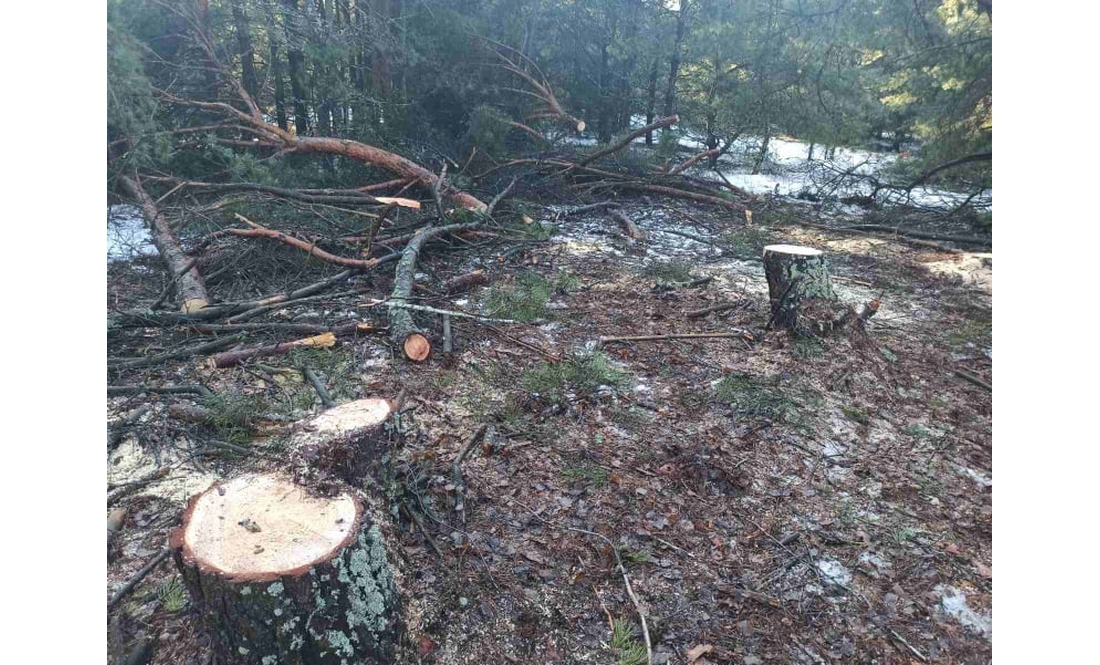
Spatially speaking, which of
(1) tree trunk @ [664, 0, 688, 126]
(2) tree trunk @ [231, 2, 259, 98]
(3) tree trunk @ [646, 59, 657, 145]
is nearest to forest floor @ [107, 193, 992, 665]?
(2) tree trunk @ [231, 2, 259, 98]

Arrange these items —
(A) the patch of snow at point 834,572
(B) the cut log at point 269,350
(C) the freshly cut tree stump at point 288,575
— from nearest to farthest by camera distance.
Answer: (C) the freshly cut tree stump at point 288,575 < (A) the patch of snow at point 834,572 < (B) the cut log at point 269,350

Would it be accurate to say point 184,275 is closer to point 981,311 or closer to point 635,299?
point 635,299

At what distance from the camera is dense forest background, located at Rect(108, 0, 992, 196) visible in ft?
23.0

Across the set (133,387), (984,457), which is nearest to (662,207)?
(984,457)

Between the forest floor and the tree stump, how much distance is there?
272 mm

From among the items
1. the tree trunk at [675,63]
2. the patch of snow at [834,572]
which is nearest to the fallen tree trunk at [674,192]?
the tree trunk at [675,63]

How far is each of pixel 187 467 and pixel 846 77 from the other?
11.6 m

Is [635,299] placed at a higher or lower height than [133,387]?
higher

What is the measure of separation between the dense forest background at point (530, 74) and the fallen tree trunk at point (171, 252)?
362 mm

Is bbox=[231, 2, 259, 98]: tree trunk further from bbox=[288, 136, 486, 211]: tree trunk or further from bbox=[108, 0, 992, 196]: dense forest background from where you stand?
bbox=[288, 136, 486, 211]: tree trunk

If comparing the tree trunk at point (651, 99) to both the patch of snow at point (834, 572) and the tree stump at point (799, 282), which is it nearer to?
the tree stump at point (799, 282)

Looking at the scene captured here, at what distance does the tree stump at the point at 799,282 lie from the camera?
427 centimetres

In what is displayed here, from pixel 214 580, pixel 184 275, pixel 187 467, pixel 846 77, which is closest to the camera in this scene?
pixel 214 580

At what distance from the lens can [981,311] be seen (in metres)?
5.32
